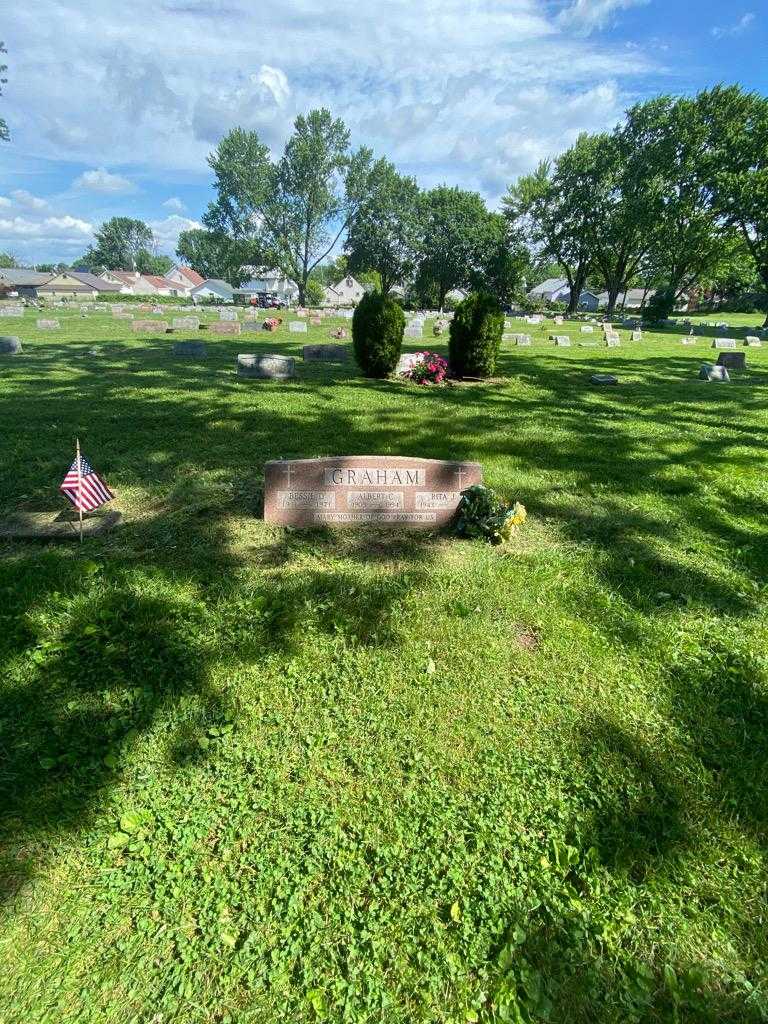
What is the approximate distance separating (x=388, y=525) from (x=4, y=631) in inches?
118

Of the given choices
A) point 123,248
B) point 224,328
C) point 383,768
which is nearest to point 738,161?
point 224,328

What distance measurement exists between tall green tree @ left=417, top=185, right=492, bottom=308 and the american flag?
5872 cm

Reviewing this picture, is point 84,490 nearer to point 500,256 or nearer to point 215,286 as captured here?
point 500,256

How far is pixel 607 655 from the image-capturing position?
10.8ft

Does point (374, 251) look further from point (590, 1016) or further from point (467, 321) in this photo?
point (590, 1016)

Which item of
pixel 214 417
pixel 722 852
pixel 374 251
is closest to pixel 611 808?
pixel 722 852

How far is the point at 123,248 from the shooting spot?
131500mm

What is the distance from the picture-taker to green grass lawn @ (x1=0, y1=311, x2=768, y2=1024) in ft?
5.98

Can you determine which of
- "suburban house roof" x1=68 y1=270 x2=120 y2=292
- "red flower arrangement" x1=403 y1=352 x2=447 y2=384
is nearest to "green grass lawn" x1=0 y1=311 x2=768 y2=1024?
"red flower arrangement" x1=403 y1=352 x2=447 y2=384

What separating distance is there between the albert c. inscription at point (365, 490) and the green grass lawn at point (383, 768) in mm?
235

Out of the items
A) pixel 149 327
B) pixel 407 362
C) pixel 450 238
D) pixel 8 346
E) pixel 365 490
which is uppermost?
pixel 450 238

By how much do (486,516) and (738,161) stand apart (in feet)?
146

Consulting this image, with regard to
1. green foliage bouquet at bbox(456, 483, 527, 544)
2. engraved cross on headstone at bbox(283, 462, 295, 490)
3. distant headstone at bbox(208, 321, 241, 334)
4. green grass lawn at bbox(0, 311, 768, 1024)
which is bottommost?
green grass lawn at bbox(0, 311, 768, 1024)

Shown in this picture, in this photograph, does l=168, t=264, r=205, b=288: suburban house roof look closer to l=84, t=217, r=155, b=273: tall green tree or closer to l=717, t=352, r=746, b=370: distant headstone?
l=84, t=217, r=155, b=273: tall green tree
